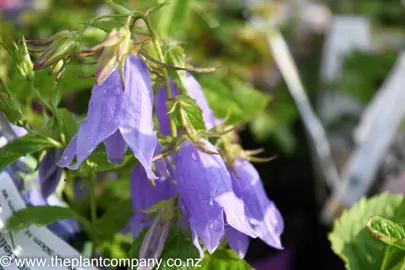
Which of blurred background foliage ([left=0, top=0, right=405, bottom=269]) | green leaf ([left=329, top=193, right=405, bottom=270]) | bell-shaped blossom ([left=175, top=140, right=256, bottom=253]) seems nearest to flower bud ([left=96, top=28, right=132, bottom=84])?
bell-shaped blossom ([left=175, top=140, right=256, bottom=253])

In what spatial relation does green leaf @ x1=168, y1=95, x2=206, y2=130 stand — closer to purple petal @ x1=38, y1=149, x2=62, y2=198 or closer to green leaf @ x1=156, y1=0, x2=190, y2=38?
purple petal @ x1=38, y1=149, x2=62, y2=198

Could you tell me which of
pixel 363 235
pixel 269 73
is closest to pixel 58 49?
pixel 363 235

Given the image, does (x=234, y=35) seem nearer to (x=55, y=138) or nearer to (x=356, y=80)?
(x=356, y=80)

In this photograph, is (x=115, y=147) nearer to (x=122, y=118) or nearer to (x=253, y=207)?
(x=122, y=118)

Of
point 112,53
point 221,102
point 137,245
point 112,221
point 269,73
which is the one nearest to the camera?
point 112,53

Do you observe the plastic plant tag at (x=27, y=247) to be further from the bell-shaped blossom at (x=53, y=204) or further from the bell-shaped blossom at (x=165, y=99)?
the bell-shaped blossom at (x=165, y=99)

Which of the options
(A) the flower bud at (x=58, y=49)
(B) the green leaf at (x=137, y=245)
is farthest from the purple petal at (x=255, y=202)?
(A) the flower bud at (x=58, y=49)

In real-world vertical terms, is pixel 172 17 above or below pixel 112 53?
below
